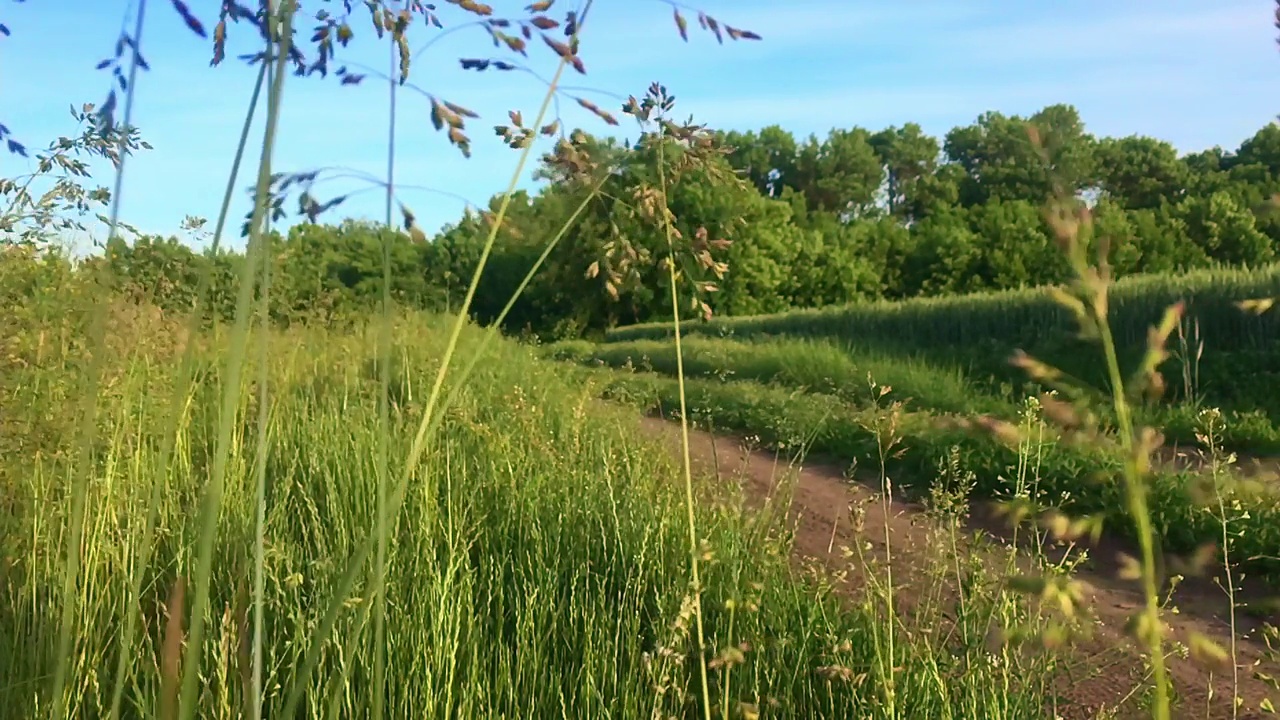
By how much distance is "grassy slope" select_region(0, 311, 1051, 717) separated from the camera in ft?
6.95

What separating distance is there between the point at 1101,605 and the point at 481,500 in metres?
2.39

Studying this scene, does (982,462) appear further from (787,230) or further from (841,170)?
(841,170)

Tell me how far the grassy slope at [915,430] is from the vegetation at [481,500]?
48mm

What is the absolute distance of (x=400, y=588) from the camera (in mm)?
2463

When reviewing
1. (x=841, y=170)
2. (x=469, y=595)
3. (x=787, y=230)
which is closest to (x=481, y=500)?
(x=469, y=595)

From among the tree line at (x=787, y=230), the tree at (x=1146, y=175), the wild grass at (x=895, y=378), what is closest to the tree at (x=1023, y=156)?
the tree line at (x=787, y=230)

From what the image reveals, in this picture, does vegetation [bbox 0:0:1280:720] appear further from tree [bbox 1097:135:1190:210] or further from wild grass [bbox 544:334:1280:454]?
tree [bbox 1097:135:1190:210]

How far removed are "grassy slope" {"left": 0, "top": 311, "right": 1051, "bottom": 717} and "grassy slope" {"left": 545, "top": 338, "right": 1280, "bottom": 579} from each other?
0.52 meters

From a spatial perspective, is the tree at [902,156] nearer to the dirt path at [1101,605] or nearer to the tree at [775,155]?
the tree at [775,155]

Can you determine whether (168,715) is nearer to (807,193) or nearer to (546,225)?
(546,225)

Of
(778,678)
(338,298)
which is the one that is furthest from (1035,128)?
(338,298)

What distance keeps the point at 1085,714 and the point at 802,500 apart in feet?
8.36

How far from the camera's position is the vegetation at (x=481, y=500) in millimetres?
1028

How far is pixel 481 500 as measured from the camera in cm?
334
